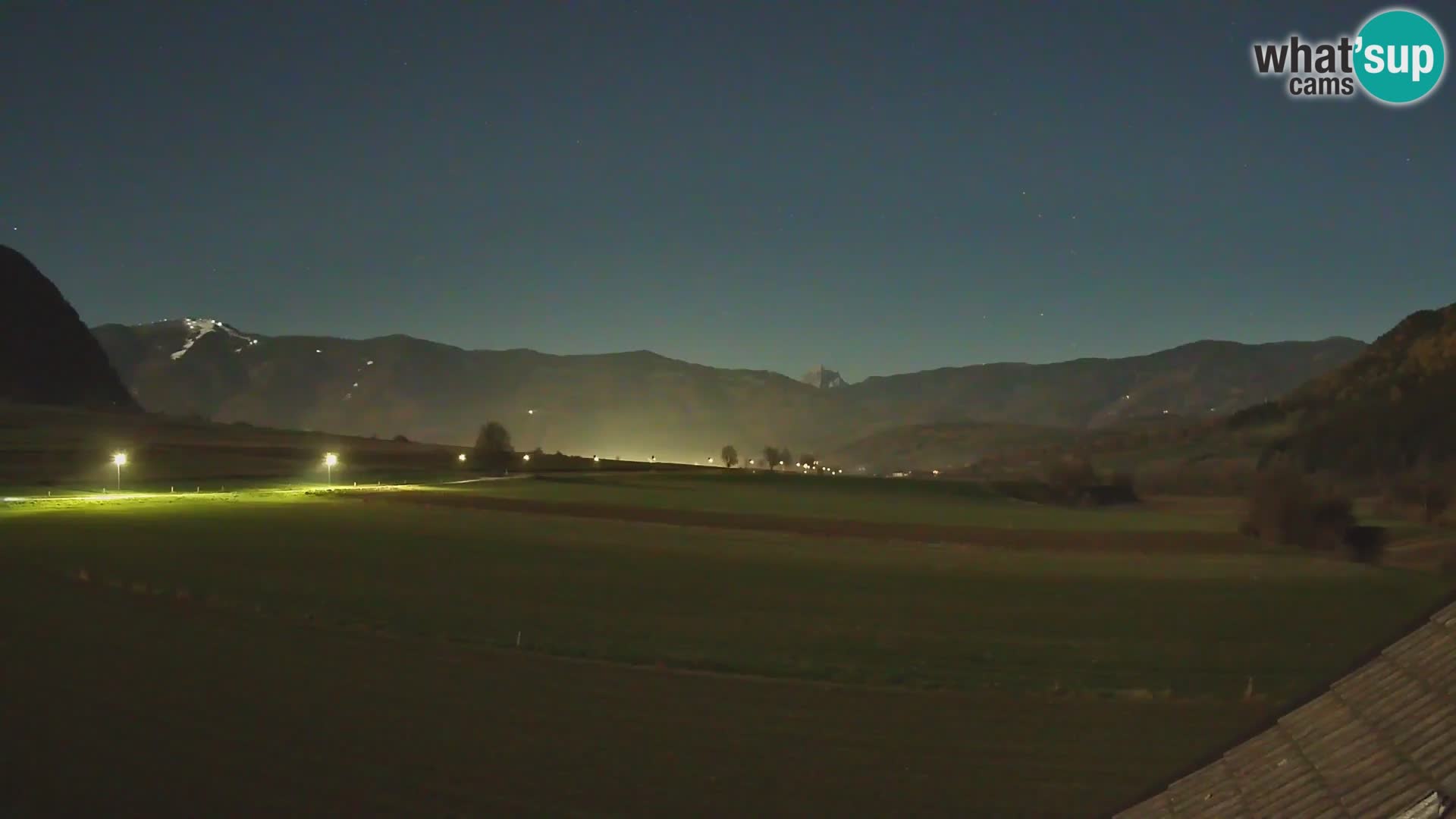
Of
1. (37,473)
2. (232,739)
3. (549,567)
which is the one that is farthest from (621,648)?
(37,473)

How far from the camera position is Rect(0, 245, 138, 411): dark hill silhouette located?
15900 cm

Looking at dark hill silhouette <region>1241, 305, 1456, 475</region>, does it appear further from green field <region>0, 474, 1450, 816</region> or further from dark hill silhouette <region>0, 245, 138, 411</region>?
dark hill silhouette <region>0, 245, 138, 411</region>

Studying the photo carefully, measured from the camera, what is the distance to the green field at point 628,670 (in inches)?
522

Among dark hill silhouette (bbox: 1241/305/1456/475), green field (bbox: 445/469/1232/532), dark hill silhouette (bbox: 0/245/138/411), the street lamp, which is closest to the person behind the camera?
green field (bbox: 445/469/1232/532)

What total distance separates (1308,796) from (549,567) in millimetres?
34660

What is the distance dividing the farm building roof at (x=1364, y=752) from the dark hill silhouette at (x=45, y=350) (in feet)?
560

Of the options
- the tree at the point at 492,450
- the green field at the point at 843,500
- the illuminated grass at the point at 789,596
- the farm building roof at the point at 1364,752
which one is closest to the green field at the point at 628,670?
the illuminated grass at the point at 789,596

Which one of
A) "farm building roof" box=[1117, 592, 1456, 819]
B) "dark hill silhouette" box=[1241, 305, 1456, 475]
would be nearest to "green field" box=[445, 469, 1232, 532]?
"dark hill silhouette" box=[1241, 305, 1456, 475]

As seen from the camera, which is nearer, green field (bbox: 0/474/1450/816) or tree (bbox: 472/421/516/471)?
green field (bbox: 0/474/1450/816)

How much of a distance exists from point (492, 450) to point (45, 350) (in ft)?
273

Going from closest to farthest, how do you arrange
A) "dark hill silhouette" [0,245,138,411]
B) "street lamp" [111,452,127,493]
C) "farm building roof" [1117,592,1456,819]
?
1. "farm building roof" [1117,592,1456,819]
2. "street lamp" [111,452,127,493]
3. "dark hill silhouette" [0,245,138,411]

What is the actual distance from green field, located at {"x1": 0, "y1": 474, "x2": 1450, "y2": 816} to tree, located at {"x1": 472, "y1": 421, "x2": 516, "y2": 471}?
7238cm

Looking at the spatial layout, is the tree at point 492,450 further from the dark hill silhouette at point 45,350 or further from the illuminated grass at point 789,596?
the dark hill silhouette at point 45,350

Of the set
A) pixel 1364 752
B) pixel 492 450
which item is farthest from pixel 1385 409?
pixel 1364 752
